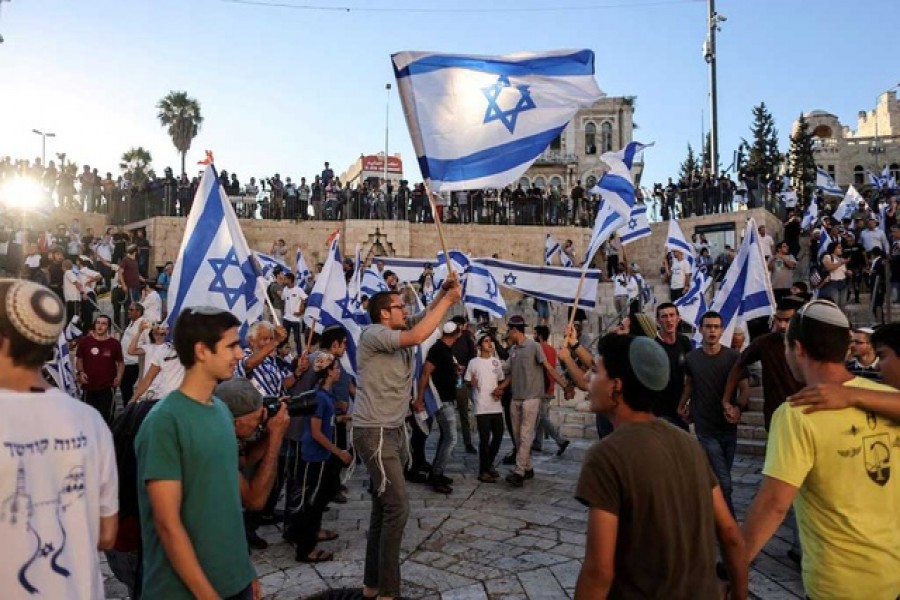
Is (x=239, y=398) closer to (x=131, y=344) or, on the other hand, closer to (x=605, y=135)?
(x=131, y=344)

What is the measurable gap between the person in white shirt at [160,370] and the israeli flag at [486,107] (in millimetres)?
2618

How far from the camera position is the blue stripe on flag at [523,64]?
5180mm

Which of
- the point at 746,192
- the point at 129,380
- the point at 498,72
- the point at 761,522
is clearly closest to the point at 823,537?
the point at 761,522

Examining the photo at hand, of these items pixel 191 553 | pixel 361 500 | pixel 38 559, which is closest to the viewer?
pixel 38 559

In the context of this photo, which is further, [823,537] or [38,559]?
[823,537]

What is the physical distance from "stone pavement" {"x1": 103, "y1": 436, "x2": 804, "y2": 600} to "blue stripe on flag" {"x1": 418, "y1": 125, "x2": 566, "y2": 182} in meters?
2.83

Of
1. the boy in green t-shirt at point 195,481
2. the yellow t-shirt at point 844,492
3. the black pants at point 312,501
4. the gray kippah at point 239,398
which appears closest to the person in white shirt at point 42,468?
the boy in green t-shirt at point 195,481

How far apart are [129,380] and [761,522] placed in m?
10.3

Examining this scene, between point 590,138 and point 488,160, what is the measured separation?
47.4m

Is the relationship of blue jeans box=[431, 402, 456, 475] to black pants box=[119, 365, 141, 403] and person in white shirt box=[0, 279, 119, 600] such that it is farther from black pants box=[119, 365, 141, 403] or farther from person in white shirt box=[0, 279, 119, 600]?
person in white shirt box=[0, 279, 119, 600]

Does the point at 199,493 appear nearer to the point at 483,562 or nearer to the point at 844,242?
the point at 483,562

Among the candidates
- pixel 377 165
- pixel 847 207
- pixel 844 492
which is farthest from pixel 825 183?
pixel 377 165

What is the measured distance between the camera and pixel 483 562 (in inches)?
206

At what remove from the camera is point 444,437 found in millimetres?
7746
